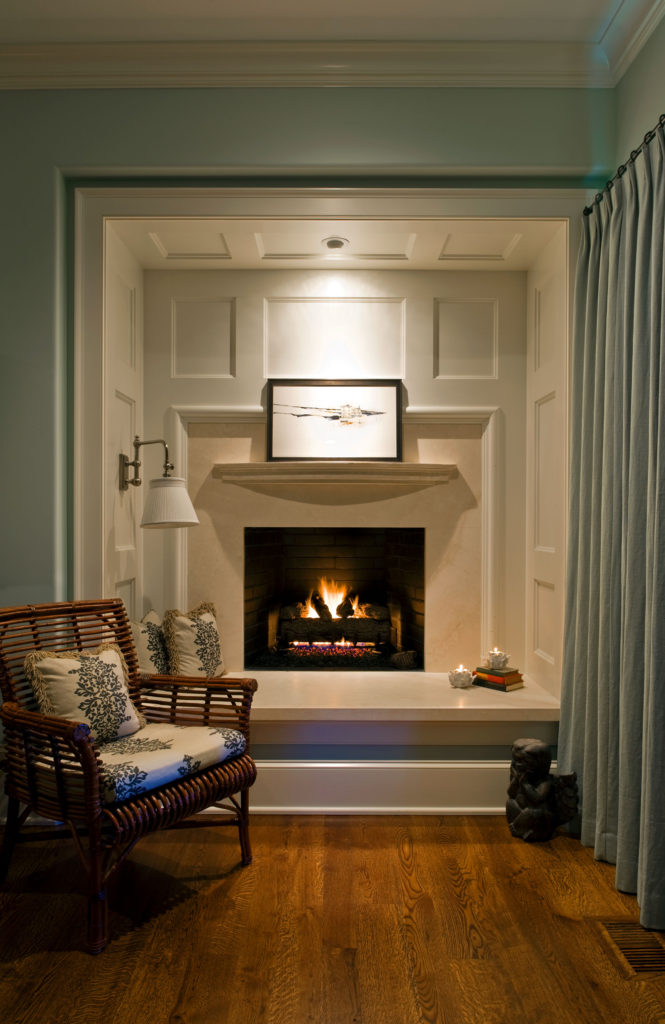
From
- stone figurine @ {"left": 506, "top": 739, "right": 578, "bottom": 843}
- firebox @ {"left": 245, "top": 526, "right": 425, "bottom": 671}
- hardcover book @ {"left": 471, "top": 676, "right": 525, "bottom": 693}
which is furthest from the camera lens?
firebox @ {"left": 245, "top": 526, "right": 425, "bottom": 671}

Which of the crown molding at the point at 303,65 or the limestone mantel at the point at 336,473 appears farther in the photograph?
the limestone mantel at the point at 336,473

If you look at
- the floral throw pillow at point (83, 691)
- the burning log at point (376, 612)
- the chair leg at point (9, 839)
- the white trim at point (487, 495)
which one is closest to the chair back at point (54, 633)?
the floral throw pillow at point (83, 691)

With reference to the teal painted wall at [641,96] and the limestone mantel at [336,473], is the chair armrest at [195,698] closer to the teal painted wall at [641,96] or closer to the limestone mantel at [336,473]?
the limestone mantel at [336,473]

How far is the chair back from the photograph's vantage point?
2330 mm

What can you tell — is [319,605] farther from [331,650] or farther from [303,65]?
[303,65]

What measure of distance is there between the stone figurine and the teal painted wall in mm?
2297

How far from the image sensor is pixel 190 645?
3039 millimetres

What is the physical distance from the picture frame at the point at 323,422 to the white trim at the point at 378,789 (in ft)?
4.77

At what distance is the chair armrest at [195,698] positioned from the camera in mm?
2484

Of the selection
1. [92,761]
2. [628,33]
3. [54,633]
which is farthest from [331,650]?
[628,33]

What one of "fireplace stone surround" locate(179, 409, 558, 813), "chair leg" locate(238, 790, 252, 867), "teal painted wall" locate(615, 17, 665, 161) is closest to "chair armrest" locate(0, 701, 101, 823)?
"chair leg" locate(238, 790, 252, 867)

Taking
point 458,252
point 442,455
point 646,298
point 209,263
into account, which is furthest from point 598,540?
point 209,263

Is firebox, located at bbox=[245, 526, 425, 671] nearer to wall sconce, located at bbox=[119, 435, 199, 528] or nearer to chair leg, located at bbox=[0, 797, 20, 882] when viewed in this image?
wall sconce, located at bbox=[119, 435, 199, 528]

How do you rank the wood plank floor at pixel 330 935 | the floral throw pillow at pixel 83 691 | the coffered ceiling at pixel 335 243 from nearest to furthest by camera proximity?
the wood plank floor at pixel 330 935
the floral throw pillow at pixel 83 691
the coffered ceiling at pixel 335 243
